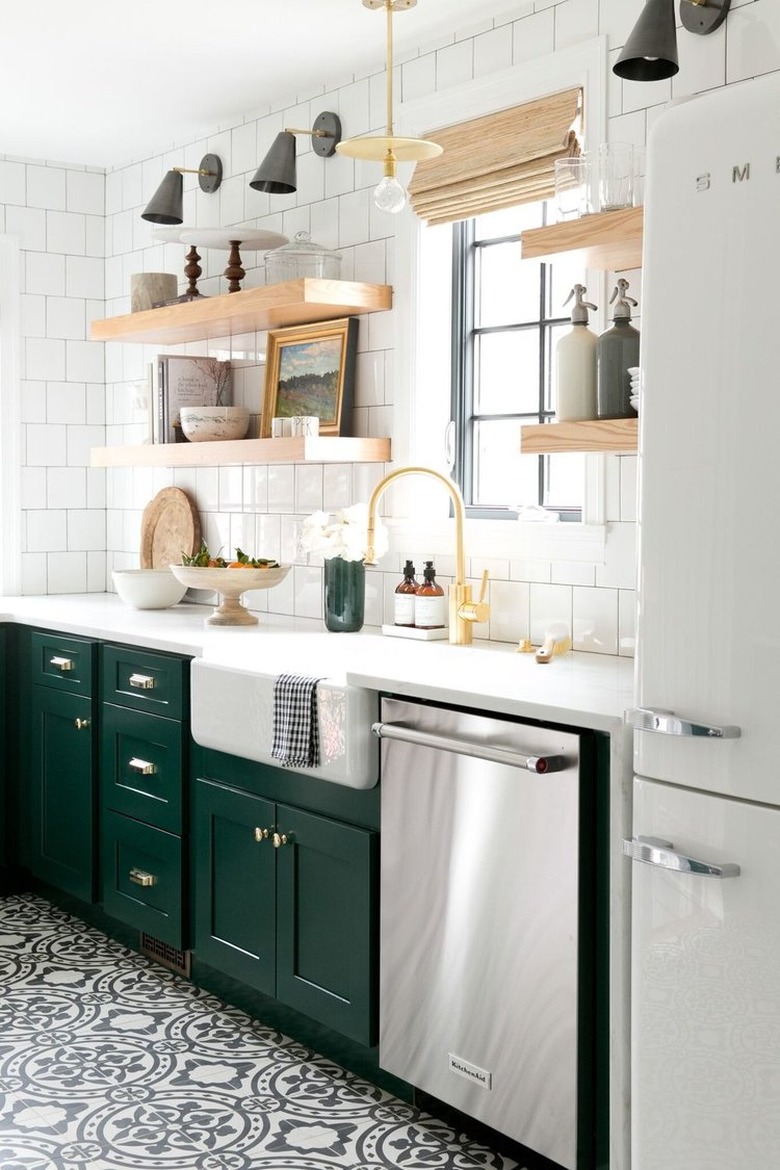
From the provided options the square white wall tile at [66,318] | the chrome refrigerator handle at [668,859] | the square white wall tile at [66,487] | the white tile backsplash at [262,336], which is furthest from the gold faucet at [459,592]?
the square white wall tile at [66,318]

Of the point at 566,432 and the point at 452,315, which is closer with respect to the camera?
the point at 566,432

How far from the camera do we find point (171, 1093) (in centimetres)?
291

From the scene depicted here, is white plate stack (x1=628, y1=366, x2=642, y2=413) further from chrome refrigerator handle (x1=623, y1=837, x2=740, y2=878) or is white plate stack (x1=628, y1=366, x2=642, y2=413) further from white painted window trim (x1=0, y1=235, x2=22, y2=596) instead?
white painted window trim (x1=0, y1=235, x2=22, y2=596)

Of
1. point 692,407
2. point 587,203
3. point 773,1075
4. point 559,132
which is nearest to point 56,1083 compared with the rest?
point 773,1075

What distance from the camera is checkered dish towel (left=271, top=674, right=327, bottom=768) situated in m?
2.88

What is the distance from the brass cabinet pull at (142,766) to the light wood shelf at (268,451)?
948mm

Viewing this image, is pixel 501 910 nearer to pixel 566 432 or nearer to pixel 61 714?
pixel 566 432

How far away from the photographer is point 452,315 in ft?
12.2

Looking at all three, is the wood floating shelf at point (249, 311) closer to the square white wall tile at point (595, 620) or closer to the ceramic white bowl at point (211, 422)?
the ceramic white bowl at point (211, 422)

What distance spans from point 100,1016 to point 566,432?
1.93 meters

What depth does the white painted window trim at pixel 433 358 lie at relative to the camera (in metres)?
3.32

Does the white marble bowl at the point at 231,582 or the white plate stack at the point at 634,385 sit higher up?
the white plate stack at the point at 634,385

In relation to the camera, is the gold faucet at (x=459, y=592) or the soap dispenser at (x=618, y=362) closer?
the soap dispenser at (x=618, y=362)

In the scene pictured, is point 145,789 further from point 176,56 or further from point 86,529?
point 176,56
